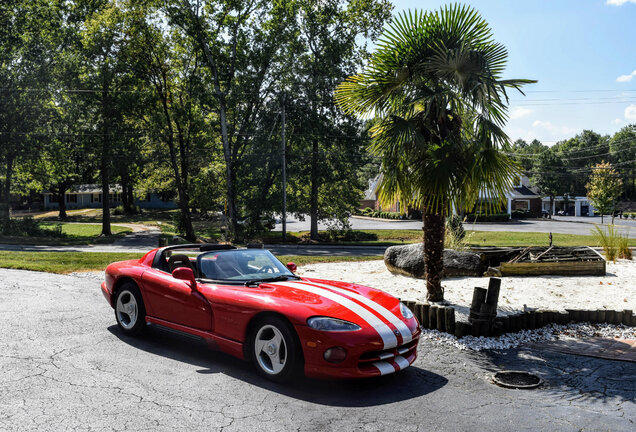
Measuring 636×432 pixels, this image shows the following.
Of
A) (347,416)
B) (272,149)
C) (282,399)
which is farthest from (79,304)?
(272,149)

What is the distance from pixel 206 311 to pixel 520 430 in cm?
331

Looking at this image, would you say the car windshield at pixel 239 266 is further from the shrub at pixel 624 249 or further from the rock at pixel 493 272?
the shrub at pixel 624 249

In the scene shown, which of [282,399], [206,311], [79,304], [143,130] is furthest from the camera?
[143,130]

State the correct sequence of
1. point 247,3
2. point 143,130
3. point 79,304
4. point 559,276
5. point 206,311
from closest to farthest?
point 206,311
point 79,304
point 559,276
point 247,3
point 143,130

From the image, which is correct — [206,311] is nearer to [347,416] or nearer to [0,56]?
[347,416]

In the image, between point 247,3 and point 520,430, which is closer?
point 520,430

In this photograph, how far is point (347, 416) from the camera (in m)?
4.17

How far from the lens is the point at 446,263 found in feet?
36.6

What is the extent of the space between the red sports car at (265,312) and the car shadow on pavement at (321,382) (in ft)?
0.50

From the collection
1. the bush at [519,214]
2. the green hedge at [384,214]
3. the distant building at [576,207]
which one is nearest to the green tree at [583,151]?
the distant building at [576,207]

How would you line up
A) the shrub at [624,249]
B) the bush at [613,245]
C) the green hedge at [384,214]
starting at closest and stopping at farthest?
the bush at [613,245] → the shrub at [624,249] → the green hedge at [384,214]

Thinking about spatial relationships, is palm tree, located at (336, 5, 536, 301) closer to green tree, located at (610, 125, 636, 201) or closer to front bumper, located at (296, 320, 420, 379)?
front bumper, located at (296, 320, 420, 379)

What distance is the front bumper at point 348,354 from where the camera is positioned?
15.1 feet

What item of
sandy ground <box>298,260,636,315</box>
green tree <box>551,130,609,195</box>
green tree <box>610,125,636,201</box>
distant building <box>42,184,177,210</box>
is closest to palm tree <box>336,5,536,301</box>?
sandy ground <box>298,260,636,315</box>
